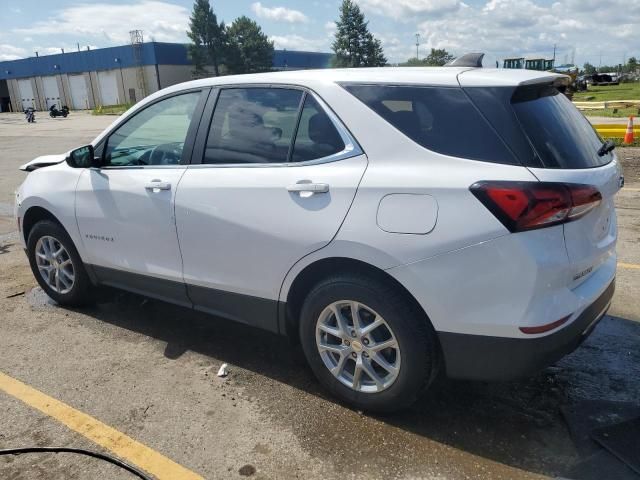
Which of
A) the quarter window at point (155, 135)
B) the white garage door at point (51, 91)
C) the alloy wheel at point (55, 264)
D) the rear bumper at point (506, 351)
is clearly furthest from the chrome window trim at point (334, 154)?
the white garage door at point (51, 91)

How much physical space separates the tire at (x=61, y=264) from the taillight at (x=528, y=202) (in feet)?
10.7

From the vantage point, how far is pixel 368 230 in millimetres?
2662

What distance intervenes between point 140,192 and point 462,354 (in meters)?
2.29

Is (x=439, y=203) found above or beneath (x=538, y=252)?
→ above

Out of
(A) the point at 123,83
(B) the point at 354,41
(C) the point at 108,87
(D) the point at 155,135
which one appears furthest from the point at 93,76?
(D) the point at 155,135

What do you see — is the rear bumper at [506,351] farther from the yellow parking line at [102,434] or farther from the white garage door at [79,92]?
the white garage door at [79,92]

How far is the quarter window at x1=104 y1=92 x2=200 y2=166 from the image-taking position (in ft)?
11.9

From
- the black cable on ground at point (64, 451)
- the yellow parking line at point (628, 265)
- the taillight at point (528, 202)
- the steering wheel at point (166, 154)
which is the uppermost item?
the steering wheel at point (166, 154)

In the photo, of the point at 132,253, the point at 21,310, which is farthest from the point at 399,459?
the point at 21,310

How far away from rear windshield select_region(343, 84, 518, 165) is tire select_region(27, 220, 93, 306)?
9.01 feet

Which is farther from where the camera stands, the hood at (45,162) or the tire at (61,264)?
the hood at (45,162)

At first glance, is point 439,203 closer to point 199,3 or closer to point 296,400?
point 296,400

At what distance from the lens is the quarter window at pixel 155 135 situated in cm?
364

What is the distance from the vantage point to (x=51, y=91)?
244 feet
